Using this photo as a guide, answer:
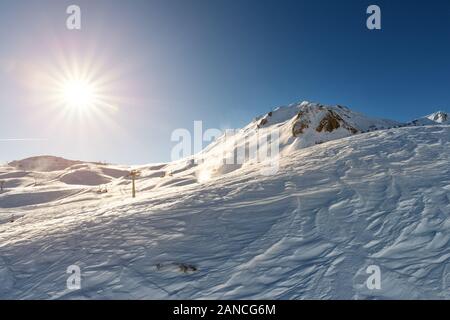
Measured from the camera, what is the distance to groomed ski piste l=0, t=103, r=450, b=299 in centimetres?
630

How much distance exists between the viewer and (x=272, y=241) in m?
8.12

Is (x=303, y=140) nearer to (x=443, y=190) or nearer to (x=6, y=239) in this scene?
(x=443, y=190)

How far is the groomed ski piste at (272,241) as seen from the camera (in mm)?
6301

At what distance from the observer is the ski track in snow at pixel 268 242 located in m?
6.29

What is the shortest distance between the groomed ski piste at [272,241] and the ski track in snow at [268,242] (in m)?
0.03

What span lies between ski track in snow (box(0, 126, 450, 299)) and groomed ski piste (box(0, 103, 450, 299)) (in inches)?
1.2

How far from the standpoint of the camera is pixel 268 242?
8.09 meters

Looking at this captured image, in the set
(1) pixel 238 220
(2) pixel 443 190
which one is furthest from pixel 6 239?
(2) pixel 443 190

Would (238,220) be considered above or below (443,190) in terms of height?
below

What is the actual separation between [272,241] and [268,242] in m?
0.11

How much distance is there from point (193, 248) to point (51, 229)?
6.97 m

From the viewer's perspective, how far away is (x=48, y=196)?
3566 centimetres

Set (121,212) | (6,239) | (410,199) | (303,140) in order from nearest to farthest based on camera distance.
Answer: (410,199), (6,239), (121,212), (303,140)

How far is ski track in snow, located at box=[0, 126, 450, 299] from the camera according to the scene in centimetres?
629
